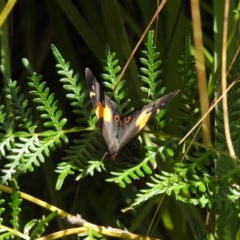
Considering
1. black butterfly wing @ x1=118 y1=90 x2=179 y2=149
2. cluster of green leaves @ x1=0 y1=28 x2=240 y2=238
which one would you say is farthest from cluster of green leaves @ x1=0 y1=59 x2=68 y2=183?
black butterfly wing @ x1=118 y1=90 x2=179 y2=149

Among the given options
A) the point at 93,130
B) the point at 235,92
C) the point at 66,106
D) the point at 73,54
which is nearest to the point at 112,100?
the point at 93,130

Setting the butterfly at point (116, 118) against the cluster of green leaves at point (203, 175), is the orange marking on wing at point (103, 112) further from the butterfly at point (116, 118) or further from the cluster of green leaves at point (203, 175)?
the cluster of green leaves at point (203, 175)

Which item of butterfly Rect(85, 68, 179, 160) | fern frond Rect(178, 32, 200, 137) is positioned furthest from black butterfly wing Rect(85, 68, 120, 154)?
fern frond Rect(178, 32, 200, 137)

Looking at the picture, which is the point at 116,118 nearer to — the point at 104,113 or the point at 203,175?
the point at 104,113

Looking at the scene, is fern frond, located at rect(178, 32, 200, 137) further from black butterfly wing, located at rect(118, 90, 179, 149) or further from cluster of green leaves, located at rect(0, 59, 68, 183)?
cluster of green leaves, located at rect(0, 59, 68, 183)

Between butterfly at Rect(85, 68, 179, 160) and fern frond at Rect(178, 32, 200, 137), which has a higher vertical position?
fern frond at Rect(178, 32, 200, 137)

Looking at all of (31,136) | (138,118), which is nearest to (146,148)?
(138,118)

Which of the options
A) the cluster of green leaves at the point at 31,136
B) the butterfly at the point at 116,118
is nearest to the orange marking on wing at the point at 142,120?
the butterfly at the point at 116,118
